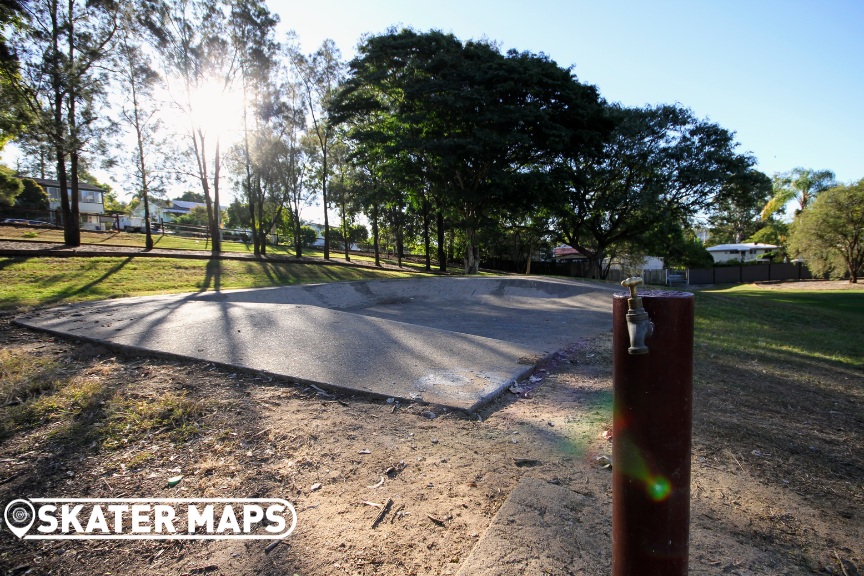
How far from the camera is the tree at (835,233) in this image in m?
26.6

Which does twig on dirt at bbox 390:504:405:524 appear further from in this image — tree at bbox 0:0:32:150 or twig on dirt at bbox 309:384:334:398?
tree at bbox 0:0:32:150

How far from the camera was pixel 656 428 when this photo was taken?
51.7 inches

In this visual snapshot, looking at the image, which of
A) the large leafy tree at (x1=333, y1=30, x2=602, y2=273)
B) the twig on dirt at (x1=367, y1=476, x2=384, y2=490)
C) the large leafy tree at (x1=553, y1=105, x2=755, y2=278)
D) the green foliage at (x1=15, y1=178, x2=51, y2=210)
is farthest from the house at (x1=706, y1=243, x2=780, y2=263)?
the green foliage at (x1=15, y1=178, x2=51, y2=210)

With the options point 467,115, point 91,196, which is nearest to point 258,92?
point 467,115

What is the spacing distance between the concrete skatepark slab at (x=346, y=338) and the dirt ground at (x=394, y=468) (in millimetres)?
304

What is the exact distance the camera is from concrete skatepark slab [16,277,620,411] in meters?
3.88

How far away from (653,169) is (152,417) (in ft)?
78.7

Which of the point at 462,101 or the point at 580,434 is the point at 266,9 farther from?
the point at 580,434

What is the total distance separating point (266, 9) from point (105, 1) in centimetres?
623

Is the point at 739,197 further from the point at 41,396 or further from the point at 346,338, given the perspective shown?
the point at 41,396

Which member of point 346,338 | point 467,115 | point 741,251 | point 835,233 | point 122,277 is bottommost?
point 346,338

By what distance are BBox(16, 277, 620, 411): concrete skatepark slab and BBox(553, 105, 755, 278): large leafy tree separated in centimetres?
1431

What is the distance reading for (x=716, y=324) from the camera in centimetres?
823

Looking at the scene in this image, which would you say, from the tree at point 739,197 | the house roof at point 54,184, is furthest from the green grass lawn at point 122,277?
the house roof at point 54,184
